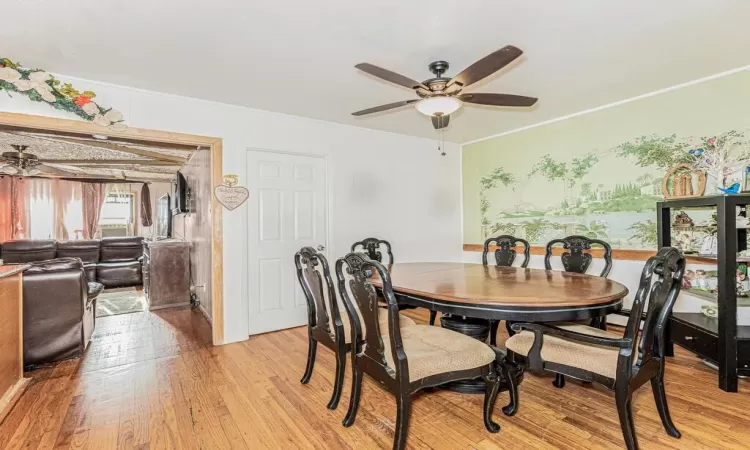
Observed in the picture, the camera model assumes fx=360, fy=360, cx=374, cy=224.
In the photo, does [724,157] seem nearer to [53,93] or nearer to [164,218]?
[53,93]

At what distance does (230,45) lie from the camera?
7.76ft

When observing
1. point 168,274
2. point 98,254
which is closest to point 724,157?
point 168,274

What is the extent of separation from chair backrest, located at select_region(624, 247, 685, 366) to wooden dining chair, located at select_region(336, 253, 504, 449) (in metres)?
0.68

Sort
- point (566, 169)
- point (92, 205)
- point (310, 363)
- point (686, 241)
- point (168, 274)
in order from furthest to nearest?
1. point (92, 205)
2. point (168, 274)
3. point (566, 169)
4. point (686, 241)
5. point (310, 363)

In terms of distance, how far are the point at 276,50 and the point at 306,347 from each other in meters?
2.44

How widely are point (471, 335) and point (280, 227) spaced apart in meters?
2.26

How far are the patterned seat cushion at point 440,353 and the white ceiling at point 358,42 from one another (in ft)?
6.00

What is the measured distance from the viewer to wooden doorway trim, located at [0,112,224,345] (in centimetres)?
272

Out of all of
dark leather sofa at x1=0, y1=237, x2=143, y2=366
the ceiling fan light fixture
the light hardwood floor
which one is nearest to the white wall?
the light hardwood floor

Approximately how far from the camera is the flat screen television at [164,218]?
23.5 feet

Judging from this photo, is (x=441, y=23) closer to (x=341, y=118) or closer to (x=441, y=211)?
(x=341, y=118)

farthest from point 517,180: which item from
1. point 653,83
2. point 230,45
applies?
point 230,45

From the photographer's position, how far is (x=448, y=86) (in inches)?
87.4

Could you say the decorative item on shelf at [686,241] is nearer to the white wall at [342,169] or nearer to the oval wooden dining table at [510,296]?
the oval wooden dining table at [510,296]
